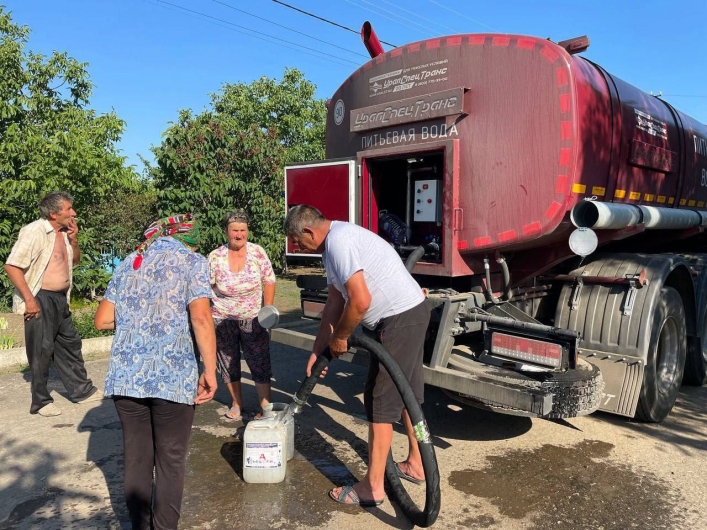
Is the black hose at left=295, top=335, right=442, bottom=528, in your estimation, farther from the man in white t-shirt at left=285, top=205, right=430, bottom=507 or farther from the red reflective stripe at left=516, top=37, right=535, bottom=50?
the red reflective stripe at left=516, top=37, right=535, bottom=50

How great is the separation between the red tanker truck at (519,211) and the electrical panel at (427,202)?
0.04 feet

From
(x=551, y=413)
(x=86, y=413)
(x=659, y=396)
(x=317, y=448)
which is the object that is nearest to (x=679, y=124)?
(x=659, y=396)

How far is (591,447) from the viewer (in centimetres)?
405

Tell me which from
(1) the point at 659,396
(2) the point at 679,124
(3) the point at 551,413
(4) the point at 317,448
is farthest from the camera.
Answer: (2) the point at 679,124

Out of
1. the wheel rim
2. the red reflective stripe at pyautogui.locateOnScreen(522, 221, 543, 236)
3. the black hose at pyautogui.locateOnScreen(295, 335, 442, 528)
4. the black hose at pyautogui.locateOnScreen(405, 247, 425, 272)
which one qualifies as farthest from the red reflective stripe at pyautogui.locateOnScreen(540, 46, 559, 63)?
the wheel rim

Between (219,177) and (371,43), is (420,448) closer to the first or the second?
(371,43)

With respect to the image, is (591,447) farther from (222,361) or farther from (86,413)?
(86,413)

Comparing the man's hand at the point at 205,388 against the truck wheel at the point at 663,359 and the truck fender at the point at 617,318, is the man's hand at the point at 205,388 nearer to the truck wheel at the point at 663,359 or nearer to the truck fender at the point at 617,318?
the truck fender at the point at 617,318

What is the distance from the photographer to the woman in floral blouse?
4.35m

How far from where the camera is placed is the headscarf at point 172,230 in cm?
277

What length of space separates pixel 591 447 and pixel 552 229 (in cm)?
163

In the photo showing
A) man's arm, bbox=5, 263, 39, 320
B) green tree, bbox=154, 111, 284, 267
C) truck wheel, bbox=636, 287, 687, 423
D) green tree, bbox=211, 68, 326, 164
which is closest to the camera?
truck wheel, bbox=636, 287, 687, 423

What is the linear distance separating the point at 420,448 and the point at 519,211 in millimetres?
1849

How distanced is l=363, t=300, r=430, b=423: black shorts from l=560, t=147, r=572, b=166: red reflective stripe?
137cm
